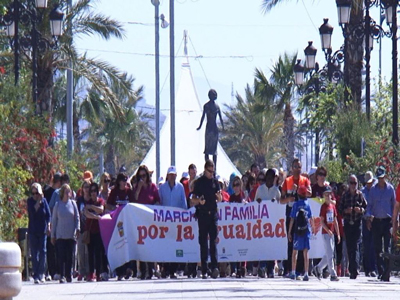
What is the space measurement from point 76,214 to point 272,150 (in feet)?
217

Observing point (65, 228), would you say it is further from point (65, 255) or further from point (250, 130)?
point (250, 130)

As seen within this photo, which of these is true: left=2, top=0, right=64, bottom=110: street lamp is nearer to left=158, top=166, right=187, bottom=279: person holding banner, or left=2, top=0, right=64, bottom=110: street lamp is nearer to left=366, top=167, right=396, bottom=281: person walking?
left=158, top=166, right=187, bottom=279: person holding banner

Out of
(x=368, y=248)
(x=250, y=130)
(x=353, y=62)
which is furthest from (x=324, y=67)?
(x=250, y=130)

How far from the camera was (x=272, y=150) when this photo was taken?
279ft

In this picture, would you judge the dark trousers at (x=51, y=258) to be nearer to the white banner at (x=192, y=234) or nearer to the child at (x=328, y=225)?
the white banner at (x=192, y=234)

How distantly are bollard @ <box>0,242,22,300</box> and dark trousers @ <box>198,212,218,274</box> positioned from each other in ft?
26.1

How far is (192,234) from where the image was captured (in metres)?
20.3

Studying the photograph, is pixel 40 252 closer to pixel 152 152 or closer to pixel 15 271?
pixel 15 271

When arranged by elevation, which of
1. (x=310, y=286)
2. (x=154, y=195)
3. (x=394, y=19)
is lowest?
(x=310, y=286)

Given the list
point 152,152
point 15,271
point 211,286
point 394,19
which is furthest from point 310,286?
point 152,152

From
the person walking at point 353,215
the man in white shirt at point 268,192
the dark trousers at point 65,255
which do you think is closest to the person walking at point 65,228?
the dark trousers at point 65,255

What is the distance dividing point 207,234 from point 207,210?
0.41 meters

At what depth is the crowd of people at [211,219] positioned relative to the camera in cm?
1894

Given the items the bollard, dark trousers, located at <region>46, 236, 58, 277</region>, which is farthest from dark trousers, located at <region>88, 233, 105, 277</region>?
the bollard
